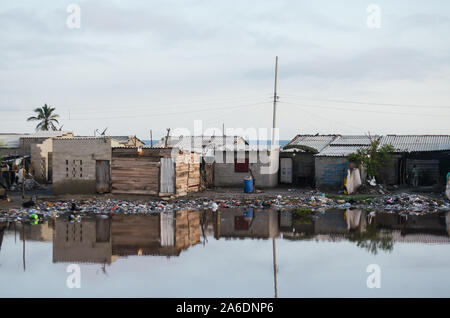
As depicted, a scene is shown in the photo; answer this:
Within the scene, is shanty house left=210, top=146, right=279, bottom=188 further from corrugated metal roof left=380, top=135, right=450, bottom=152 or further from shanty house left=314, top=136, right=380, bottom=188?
corrugated metal roof left=380, top=135, right=450, bottom=152

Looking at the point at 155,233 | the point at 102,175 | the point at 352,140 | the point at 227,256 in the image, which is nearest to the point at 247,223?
the point at 155,233

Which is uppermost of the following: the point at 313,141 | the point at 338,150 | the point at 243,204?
the point at 313,141

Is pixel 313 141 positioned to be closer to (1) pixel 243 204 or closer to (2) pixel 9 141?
(1) pixel 243 204

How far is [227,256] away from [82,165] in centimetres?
1349

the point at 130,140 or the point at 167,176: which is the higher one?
the point at 130,140

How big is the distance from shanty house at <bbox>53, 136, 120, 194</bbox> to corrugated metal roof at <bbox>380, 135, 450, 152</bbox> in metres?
15.5

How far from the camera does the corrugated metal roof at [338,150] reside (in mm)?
25828

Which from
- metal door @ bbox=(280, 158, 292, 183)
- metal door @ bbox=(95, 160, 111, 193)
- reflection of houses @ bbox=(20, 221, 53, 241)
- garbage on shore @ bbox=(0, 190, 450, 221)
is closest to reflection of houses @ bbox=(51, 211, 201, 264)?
reflection of houses @ bbox=(20, 221, 53, 241)

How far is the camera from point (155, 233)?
48.9ft

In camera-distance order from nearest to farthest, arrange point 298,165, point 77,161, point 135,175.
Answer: point 135,175 → point 77,161 → point 298,165

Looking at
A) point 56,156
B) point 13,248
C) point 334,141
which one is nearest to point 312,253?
point 13,248

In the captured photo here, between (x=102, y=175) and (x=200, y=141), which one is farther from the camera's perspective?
(x=200, y=141)

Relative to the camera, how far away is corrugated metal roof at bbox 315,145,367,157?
2583cm
